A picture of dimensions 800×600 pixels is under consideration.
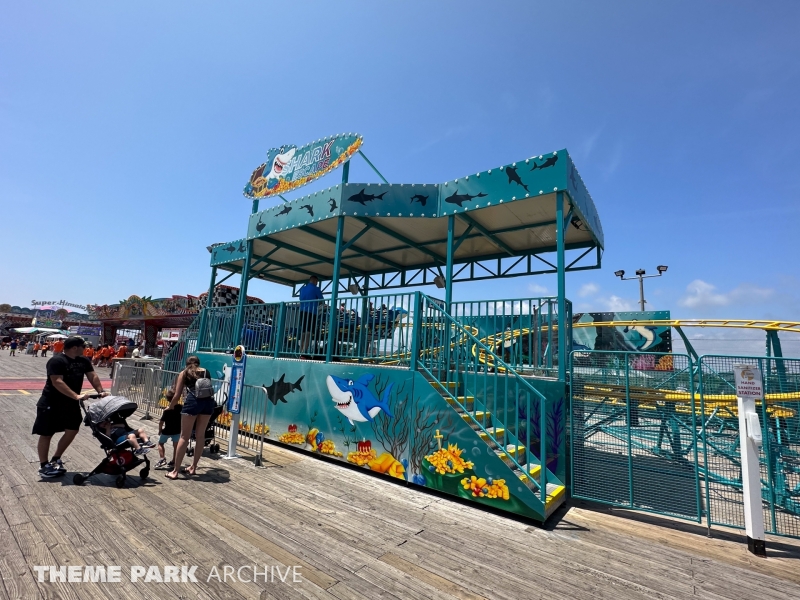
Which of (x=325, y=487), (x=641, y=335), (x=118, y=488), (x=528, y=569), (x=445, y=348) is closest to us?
(x=528, y=569)

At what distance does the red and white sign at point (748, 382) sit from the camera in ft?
13.4

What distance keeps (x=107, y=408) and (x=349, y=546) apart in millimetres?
3623

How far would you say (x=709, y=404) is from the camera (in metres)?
5.40

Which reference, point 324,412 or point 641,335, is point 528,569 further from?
point 641,335

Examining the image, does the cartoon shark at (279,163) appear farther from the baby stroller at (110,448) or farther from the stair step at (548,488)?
the stair step at (548,488)

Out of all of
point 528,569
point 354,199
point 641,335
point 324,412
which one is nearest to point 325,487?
point 324,412

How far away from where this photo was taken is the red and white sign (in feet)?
13.4

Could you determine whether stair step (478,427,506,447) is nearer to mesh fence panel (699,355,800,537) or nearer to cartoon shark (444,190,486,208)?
mesh fence panel (699,355,800,537)

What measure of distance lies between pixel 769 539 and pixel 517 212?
5730mm

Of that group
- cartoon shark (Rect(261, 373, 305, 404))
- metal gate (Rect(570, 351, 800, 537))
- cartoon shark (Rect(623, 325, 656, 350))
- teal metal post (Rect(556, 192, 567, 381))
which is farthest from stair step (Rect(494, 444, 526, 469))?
cartoon shark (Rect(623, 325, 656, 350))

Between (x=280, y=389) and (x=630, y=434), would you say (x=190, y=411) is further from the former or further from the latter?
(x=630, y=434)

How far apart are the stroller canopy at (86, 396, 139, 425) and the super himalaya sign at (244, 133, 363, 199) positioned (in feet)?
18.9

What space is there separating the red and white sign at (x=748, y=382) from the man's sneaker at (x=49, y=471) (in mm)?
8207

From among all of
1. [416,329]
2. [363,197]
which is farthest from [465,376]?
[363,197]
